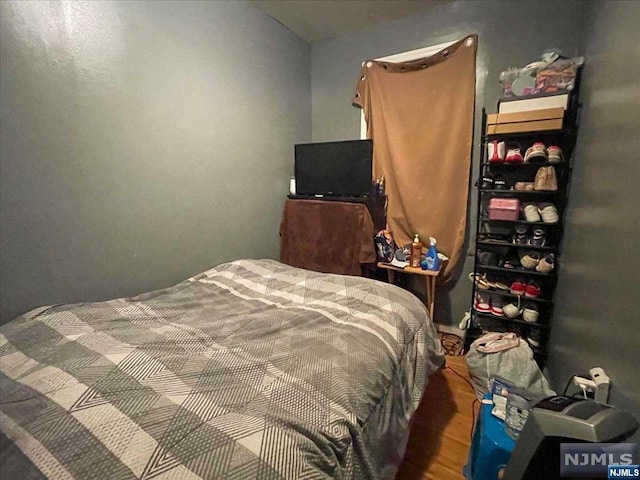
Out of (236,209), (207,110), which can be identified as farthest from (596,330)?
(207,110)

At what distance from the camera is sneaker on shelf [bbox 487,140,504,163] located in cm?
191

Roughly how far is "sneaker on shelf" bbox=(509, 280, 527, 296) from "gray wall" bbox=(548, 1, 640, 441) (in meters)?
0.20

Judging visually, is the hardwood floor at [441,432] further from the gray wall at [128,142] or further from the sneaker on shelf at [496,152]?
the gray wall at [128,142]

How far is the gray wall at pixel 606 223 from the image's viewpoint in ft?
3.18

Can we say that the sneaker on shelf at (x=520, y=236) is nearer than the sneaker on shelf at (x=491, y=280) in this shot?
Yes

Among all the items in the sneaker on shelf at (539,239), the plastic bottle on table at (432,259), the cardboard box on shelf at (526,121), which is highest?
the cardboard box on shelf at (526,121)

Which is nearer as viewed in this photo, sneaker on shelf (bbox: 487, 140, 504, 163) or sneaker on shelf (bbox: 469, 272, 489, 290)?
sneaker on shelf (bbox: 487, 140, 504, 163)

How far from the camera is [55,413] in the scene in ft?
2.46

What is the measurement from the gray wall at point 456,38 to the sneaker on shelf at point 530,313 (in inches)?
18.2

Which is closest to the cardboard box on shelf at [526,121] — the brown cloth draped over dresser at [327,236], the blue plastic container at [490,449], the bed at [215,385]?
the brown cloth draped over dresser at [327,236]

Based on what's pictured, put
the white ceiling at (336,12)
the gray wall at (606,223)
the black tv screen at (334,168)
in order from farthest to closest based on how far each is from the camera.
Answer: the black tv screen at (334,168) → the white ceiling at (336,12) → the gray wall at (606,223)

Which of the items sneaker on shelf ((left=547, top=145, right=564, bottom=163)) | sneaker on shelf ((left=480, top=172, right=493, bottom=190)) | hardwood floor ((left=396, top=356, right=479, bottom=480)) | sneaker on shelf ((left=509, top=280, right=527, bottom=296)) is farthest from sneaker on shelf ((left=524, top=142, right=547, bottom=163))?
hardwood floor ((left=396, top=356, right=479, bottom=480))

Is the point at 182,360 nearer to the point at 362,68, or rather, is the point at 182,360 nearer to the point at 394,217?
the point at 394,217

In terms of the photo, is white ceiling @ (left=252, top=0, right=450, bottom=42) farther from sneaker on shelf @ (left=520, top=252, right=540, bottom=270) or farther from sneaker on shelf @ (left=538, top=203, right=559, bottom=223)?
sneaker on shelf @ (left=520, top=252, right=540, bottom=270)
